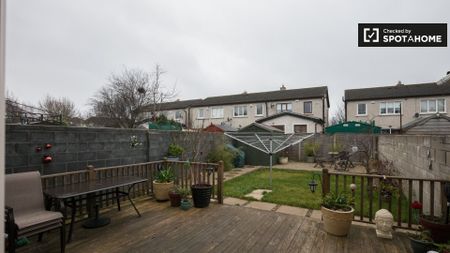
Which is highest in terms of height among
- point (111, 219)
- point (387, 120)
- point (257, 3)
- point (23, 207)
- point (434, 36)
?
point (257, 3)

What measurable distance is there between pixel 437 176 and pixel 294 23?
6.14 m

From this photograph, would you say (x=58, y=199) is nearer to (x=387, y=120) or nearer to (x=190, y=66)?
(x=190, y=66)

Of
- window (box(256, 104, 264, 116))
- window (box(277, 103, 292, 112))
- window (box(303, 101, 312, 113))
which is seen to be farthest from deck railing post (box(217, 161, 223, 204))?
window (box(256, 104, 264, 116))

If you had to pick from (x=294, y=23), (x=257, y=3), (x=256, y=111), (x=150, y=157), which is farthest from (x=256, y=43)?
(x=256, y=111)

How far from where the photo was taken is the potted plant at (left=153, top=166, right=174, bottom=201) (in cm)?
598

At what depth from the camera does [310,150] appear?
15.2 metres

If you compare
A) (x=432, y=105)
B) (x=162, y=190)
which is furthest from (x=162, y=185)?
(x=432, y=105)

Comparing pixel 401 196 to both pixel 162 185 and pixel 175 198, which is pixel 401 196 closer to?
pixel 175 198

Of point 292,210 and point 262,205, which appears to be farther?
point 262,205

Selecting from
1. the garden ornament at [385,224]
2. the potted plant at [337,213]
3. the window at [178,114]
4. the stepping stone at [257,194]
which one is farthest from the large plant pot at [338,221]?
the window at [178,114]

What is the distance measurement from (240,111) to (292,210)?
22666mm

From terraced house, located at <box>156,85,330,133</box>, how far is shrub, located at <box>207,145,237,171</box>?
8.22 m

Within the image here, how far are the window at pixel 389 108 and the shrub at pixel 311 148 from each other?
1138cm

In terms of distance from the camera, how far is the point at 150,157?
7.30m
